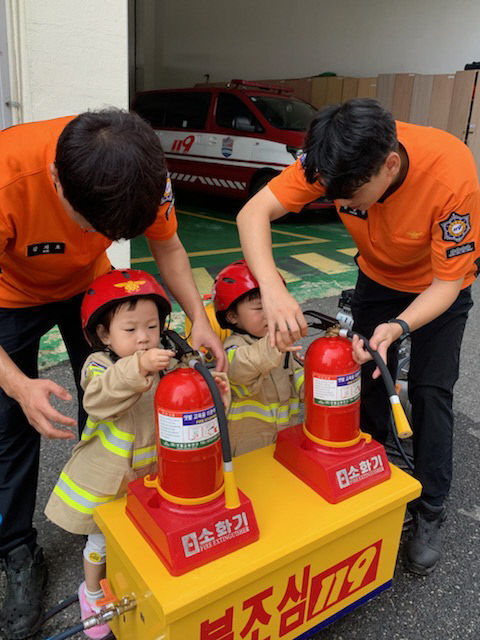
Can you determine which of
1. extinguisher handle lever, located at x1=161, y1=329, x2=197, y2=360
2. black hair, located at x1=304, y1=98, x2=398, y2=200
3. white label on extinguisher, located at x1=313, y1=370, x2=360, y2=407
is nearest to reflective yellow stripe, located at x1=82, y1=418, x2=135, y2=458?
extinguisher handle lever, located at x1=161, y1=329, x2=197, y2=360

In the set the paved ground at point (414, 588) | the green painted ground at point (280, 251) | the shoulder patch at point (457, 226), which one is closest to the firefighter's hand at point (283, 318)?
the shoulder patch at point (457, 226)

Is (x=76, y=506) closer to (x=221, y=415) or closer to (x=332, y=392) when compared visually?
(x=221, y=415)

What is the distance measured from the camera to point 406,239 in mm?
2006

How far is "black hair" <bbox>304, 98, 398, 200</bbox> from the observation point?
158 cm

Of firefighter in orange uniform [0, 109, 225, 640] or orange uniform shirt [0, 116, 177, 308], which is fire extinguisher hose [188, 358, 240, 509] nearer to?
firefighter in orange uniform [0, 109, 225, 640]

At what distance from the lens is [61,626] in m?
1.87

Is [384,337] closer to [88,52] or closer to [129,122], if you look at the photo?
[129,122]

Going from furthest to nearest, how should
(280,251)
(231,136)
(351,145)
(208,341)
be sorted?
(231,136), (280,251), (208,341), (351,145)

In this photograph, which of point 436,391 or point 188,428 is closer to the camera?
point 188,428

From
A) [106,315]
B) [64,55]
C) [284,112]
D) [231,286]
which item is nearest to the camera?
[106,315]

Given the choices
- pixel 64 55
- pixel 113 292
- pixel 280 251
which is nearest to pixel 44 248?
pixel 113 292

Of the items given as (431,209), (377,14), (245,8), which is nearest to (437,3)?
(377,14)

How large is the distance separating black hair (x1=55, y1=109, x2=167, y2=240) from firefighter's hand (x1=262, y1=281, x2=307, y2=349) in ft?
1.80

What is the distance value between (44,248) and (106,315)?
0.28m
